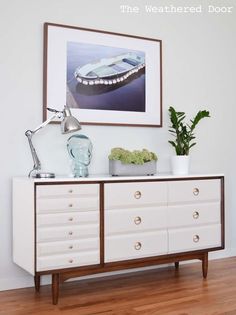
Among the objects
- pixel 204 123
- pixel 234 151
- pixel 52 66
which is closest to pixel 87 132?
pixel 52 66

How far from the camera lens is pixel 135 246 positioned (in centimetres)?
281

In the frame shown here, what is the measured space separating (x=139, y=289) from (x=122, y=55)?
66.4 inches

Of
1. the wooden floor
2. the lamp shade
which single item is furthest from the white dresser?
the lamp shade

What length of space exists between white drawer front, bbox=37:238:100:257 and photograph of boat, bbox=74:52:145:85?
1.15 metres

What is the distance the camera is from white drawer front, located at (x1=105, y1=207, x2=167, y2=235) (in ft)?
8.96

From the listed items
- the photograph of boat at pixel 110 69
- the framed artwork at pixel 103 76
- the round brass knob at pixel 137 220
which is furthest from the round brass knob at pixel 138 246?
the photograph of boat at pixel 110 69

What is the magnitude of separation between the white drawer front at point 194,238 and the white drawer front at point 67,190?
0.66 m

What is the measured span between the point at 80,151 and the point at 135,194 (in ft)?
Answer: 1.61

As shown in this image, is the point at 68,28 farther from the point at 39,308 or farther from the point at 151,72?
the point at 39,308

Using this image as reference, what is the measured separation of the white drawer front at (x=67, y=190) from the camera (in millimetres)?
2502

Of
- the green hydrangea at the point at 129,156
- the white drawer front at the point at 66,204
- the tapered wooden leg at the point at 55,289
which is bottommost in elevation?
the tapered wooden leg at the point at 55,289

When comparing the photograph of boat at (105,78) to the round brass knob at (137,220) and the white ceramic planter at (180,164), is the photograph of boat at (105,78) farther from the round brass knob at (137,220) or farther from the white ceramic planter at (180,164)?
the round brass knob at (137,220)

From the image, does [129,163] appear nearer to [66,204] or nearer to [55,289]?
[66,204]

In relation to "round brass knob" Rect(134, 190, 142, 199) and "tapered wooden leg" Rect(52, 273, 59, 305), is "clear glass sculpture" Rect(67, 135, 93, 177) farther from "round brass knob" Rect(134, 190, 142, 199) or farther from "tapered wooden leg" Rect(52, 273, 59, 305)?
"tapered wooden leg" Rect(52, 273, 59, 305)
